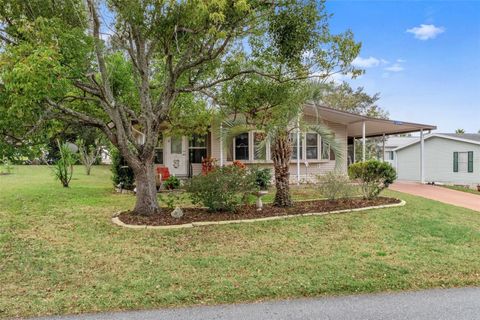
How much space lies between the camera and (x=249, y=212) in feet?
27.2

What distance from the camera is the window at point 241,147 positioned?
15.0 meters

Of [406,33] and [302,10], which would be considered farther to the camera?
[406,33]

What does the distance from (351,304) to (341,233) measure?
295cm

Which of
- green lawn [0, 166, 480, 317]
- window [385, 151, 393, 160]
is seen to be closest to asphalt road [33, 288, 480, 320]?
green lawn [0, 166, 480, 317]

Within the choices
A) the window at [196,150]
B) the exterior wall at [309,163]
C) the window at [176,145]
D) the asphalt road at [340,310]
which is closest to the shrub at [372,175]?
the exterior wall at [309,163]

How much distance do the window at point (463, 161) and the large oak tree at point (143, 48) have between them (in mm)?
16268

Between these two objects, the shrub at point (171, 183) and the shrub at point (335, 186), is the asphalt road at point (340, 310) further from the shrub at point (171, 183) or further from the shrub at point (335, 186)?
the shrub at point (171, 183)

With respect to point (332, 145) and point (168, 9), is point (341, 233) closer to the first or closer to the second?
point (332, 145)

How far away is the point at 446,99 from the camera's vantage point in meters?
26.7

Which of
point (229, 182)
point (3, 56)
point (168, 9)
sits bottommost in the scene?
point (229, 182)

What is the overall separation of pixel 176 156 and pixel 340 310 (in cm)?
1223

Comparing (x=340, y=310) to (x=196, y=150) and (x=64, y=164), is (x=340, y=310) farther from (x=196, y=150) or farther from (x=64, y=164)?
(x=64, y=164)

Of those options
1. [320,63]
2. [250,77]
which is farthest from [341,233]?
[250,77]

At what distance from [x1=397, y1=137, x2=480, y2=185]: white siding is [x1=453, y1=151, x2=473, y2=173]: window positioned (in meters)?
0.17
